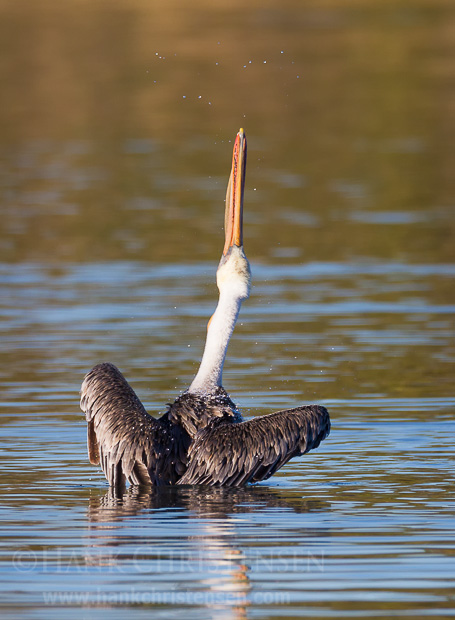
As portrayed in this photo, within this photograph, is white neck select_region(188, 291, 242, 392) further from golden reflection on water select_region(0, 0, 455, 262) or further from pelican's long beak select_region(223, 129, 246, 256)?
golden reflection on water select_region(0, 0, 455, 262)

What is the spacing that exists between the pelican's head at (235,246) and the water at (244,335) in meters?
1.25

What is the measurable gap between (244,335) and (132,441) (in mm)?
5750

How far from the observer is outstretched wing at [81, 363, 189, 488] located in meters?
9.36

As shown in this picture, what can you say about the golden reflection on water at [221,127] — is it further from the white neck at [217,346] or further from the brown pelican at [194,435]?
the brown pelican at [194,435]

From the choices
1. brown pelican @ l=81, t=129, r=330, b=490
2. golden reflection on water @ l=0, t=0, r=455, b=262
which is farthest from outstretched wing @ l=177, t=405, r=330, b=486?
golden reflection on water @ l=0, t=0, r=455, b=262

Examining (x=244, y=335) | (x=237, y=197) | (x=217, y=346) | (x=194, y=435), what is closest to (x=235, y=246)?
(x=237, y=197)

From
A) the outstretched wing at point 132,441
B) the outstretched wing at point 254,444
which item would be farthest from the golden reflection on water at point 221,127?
the outstretched wing at point 254,444

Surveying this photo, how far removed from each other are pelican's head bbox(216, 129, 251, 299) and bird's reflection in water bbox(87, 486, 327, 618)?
1.33 meters

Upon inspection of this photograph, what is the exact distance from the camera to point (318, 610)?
22.8 ft

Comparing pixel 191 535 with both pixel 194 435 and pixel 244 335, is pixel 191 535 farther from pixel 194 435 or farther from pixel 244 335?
pixel 244 335

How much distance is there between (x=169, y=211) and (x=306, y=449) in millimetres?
13824

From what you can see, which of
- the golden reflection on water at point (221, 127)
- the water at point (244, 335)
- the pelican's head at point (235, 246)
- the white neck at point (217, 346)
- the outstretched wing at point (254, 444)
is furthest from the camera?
the golden reflection on water at point (221, 127)

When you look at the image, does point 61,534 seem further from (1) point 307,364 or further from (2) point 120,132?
(2) point 120,132

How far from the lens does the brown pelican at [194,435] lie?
30.5ft
